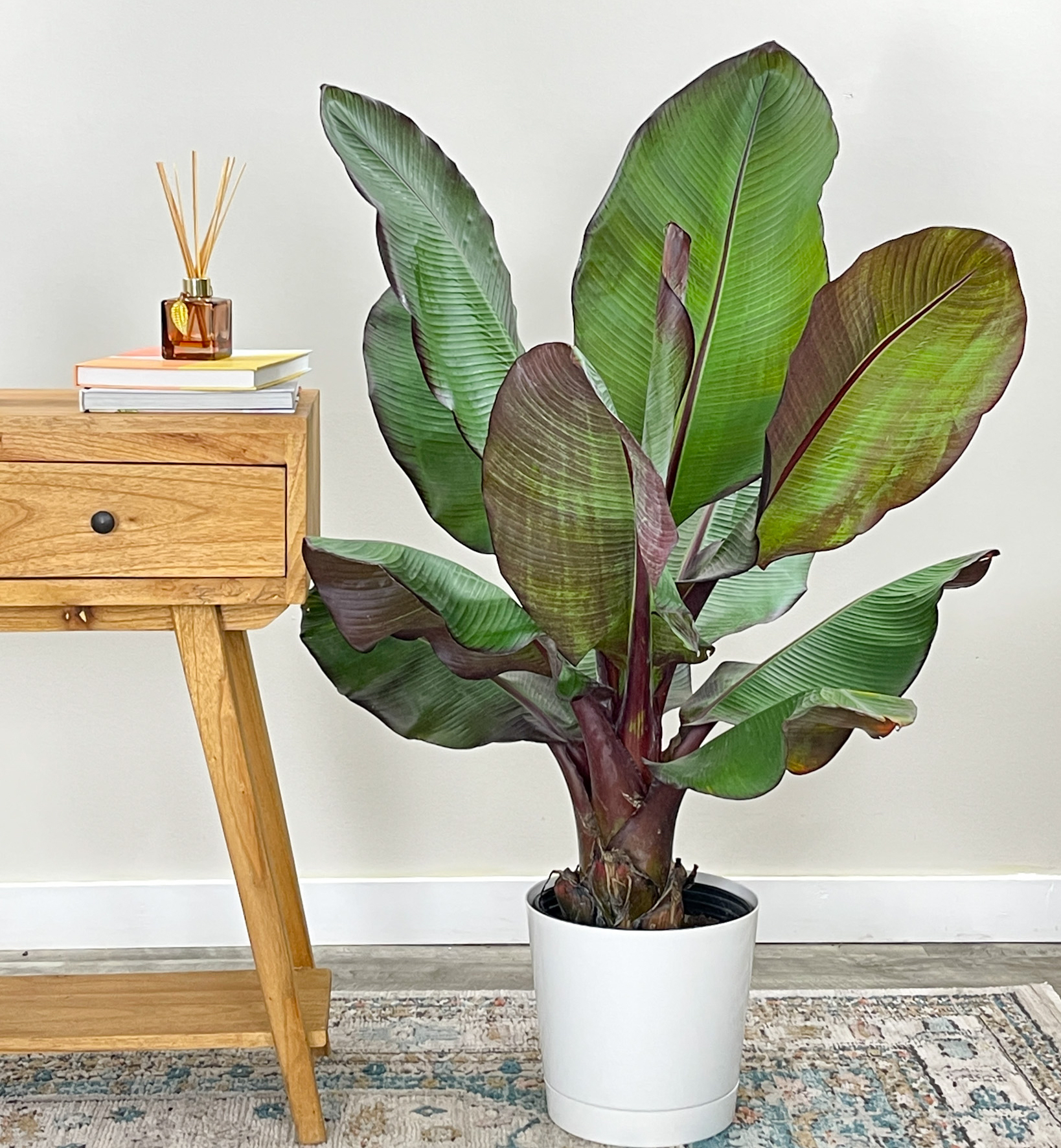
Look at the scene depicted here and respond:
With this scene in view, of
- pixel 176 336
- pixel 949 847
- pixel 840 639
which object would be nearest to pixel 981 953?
pixel 949 847

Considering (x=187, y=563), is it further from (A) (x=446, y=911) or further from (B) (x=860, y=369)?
(A) (x=446, y=911)

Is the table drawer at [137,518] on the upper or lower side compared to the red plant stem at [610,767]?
upper

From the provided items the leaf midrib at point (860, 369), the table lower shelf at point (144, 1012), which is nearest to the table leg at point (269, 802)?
the table lower shelf at point (144, 1012)

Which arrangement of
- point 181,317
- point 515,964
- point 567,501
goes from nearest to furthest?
point 567,501, point 181,317, point 515,964

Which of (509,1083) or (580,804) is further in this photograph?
(509,1083)

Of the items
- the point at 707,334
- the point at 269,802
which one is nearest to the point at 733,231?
the point at 707,334

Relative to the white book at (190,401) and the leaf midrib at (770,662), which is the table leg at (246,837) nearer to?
the white book at (190,401)

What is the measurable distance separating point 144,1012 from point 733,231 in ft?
3.18

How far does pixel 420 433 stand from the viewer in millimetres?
1345

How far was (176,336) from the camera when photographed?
1.27 m

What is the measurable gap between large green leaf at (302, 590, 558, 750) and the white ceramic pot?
0.63ft

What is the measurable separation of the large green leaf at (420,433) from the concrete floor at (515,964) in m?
0.68

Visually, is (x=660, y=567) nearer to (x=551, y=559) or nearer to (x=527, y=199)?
(x=551, y=559)

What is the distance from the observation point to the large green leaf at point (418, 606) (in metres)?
1.11
